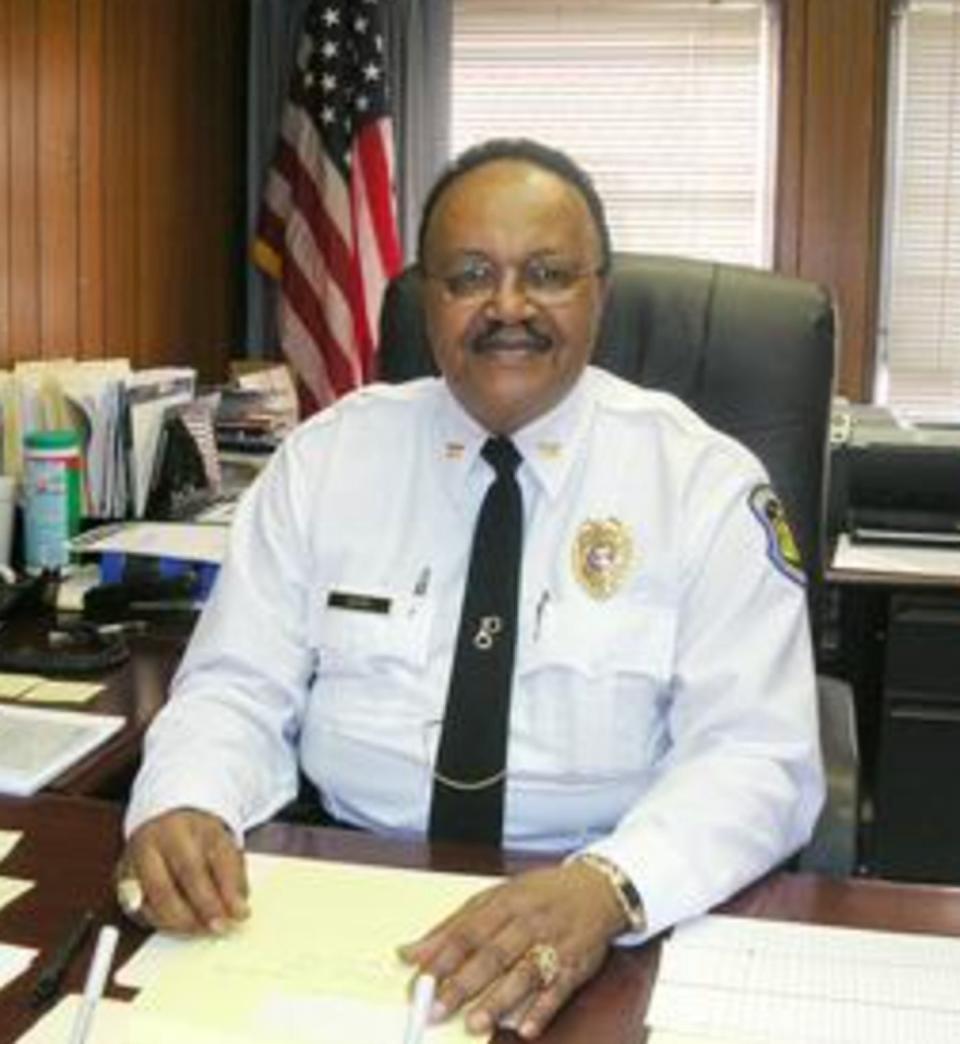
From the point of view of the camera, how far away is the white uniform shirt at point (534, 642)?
1354 millimetres

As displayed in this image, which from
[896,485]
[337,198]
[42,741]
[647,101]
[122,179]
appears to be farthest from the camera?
[647,101]

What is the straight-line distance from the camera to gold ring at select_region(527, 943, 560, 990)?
1005mm

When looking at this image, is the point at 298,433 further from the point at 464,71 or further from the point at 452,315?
the point at 464,71

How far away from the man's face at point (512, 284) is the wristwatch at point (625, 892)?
52 centimetres

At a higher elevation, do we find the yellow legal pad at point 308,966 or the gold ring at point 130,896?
the gold ring at point 130,896

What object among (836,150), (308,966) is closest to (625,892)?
(308,966)

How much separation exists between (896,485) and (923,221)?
134cm

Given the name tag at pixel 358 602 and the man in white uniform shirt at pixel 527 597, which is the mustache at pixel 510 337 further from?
the name tag at pixel 358 602

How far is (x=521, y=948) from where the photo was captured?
1.02 metres

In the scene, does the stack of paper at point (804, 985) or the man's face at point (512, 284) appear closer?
the stack of paper at point (804, 985)

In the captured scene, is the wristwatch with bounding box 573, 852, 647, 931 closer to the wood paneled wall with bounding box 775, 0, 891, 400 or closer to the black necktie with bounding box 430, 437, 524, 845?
the black necktie with bounding box 430, 437, 524, 845

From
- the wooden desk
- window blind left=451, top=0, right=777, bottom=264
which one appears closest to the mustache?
the wooden desk

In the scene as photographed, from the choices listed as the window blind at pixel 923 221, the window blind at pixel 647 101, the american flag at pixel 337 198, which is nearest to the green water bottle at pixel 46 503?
the american flag at pixel 337 198

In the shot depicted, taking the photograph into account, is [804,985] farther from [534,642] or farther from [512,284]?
[512,284]
